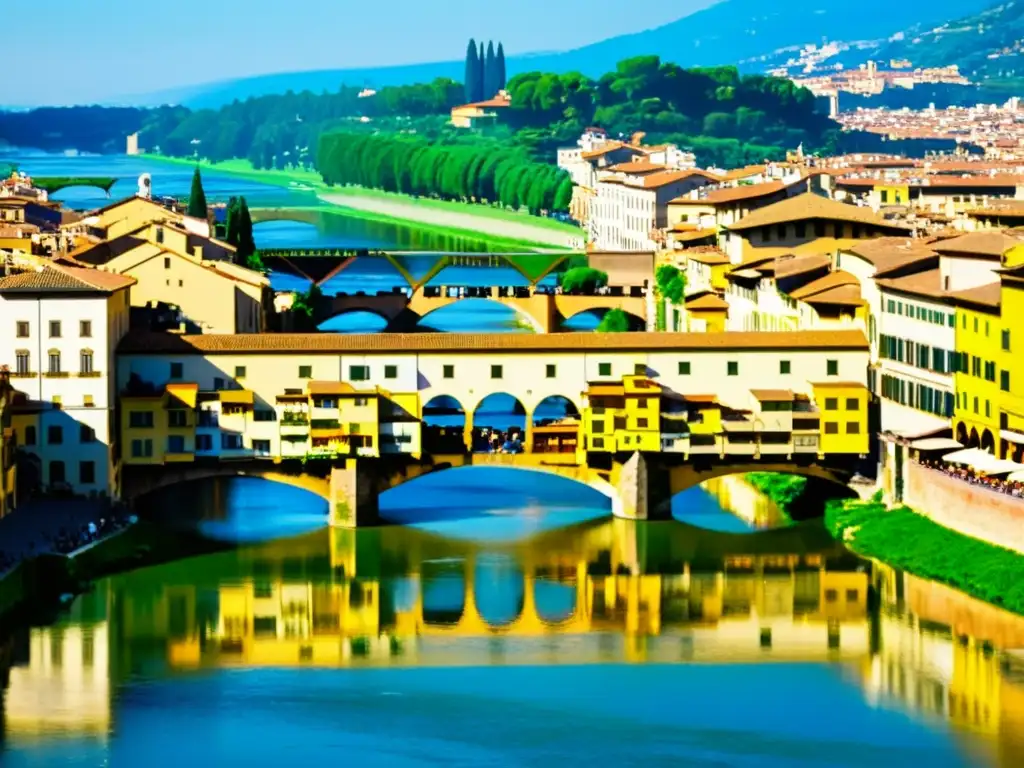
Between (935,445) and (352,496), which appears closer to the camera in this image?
(935,445)

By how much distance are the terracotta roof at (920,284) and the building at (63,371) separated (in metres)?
11.0

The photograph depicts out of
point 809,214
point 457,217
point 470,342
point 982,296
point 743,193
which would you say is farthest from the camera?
point 457,217

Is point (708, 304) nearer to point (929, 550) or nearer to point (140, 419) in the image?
point (140, 419)

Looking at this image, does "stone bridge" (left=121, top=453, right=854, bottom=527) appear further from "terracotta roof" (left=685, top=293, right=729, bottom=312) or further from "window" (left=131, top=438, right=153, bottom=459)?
"terracotta roof" (left=685, top=293, right=729, bottom=312)

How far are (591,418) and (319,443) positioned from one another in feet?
12.2

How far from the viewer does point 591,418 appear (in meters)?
41.8

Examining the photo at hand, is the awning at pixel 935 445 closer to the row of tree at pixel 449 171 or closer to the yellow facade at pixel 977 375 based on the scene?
the yellow facade at pixel 977 375

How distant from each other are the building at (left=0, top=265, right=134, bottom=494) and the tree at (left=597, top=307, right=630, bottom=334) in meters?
26.5

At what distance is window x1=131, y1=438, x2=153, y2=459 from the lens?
136ft

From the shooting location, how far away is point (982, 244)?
43000 mm

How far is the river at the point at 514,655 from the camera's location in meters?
29.5

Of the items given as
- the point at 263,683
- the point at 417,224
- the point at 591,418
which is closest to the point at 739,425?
the point at 591,418

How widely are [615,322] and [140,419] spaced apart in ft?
87.7

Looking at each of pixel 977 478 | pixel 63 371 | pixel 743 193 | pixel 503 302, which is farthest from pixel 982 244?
pixel 503 302
